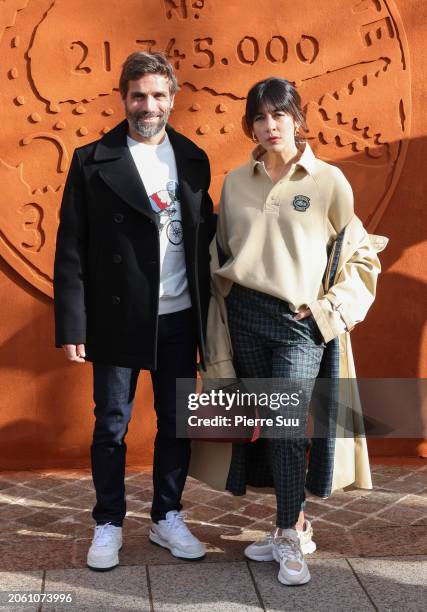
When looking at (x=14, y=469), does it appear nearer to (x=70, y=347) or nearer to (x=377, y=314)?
(x=70, y=347)

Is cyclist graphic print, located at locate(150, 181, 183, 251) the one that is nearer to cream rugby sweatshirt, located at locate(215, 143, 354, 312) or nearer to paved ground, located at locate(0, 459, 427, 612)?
cream rugby sweatshirt, located at locate(215, 143, 354, 312)

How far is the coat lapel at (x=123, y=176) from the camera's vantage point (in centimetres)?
315

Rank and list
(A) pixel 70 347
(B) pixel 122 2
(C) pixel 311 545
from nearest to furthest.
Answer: (A) pixel 70 347
(C) pixel 311 545
(B) pixel 122 2

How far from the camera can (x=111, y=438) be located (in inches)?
131

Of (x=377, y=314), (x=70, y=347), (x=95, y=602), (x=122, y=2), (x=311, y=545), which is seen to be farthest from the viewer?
(x=377, y=314)

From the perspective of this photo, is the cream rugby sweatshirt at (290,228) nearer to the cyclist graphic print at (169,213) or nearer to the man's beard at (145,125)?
the cyclist graphic print at (169,213)

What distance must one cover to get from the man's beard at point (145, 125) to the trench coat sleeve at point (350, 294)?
2.74 ft

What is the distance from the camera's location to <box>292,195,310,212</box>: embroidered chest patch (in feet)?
10.3

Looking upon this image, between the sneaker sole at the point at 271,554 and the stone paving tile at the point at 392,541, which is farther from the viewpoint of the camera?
the stone paving tile at the point at 392,541

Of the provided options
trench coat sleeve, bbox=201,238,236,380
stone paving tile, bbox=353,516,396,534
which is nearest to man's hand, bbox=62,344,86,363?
trench coat sleeve, bbox=201,238,236,380

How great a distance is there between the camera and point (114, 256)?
10.5 ft

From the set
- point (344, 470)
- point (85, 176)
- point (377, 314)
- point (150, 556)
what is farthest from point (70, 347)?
point (377, 314)

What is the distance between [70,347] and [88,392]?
129 cm

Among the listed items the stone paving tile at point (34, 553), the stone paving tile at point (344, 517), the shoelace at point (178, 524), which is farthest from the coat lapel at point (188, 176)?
the stone paving tile at point (344, 517)
